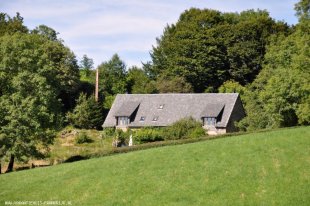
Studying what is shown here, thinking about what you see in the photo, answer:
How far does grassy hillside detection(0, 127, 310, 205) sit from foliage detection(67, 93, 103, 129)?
42113mm

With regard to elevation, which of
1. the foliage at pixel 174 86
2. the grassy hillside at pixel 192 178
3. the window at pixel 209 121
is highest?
the foliage at pixel 174 86

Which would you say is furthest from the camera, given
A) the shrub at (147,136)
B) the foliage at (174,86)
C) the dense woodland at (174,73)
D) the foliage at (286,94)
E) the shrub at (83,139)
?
the foliage at (174,86)

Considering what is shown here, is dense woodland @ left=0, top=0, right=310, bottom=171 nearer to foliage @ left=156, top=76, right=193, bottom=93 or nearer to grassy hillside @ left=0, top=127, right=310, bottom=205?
foliage @ left=156, top=76, right=193, bottom=93

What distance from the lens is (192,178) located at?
947 inches

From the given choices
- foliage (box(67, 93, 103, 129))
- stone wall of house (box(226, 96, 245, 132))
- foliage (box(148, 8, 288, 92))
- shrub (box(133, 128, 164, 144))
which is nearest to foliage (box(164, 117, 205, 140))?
shrub (box(133, 128, 164, 144))

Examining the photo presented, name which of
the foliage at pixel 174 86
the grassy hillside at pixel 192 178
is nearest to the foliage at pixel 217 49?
the foliage at pixel 174 86

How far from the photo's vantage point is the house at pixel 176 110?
66.2 meters

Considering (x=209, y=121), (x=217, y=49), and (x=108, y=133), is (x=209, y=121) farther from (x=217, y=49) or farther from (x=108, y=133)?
(x=217, y=49)

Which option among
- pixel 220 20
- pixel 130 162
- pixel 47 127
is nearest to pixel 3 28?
pixel 220 20

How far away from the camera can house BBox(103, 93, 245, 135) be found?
66.2 meters

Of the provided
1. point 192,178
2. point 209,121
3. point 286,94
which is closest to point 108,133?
point 209,121

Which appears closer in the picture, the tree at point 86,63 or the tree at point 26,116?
the tree at point 26,116

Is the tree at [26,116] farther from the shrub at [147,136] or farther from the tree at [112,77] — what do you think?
the tree at [112,77]

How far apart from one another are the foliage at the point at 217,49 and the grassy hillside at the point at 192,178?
176 ft
